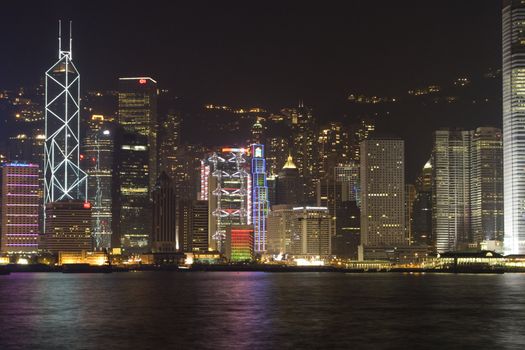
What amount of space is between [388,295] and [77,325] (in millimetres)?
54598

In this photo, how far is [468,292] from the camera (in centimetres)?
13300

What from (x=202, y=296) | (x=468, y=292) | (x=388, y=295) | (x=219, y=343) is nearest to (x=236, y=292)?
(x=202, y=296)

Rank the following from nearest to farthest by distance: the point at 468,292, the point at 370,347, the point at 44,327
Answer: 1. the point at 370,347
2. the point at 44,327
3. the point at 468,292

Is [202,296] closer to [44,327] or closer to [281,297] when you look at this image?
[281,297]

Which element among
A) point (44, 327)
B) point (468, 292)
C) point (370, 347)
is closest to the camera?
point (370, 347)

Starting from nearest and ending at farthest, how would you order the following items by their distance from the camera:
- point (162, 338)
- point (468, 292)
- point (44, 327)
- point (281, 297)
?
point (162, 338), point (44, 327), point (281, 297), point (468, 292)

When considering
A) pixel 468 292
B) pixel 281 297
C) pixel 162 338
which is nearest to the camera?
pixel 162 338

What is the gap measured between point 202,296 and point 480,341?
189 feet

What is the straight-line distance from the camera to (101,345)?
66875 mm

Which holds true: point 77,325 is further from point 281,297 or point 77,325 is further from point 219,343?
point 281,297

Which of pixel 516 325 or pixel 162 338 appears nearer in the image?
pixel 162 338

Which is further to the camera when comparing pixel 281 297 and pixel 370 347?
pixel 281 297

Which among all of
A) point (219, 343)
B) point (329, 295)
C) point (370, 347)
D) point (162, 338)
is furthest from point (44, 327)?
point (329, 295)

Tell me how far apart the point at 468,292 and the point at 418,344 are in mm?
67252
